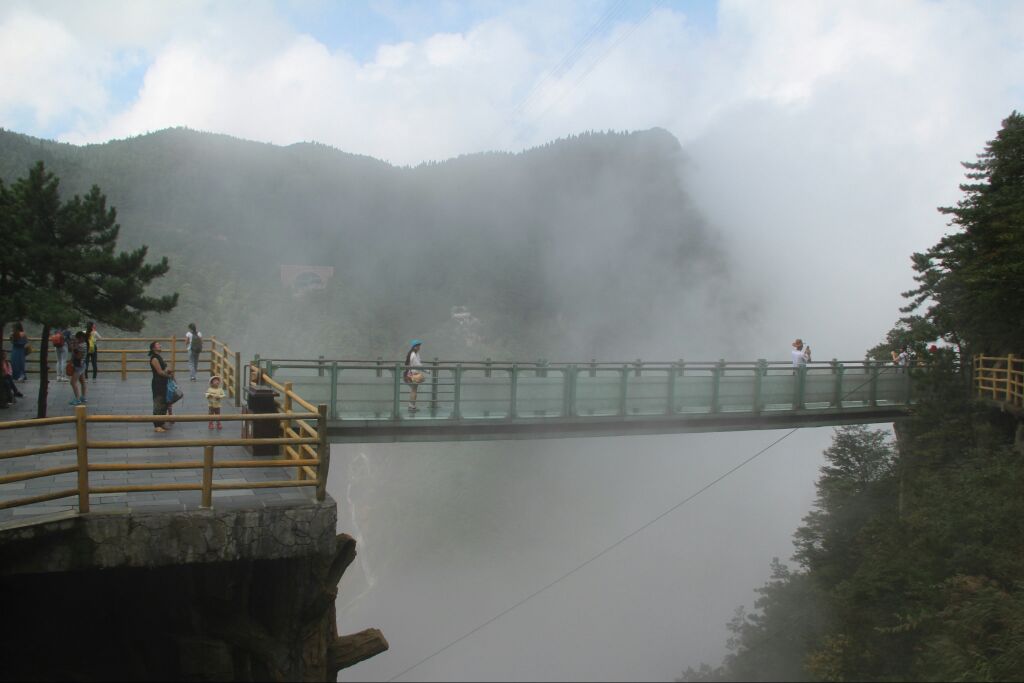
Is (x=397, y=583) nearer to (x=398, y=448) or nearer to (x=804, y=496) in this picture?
(x=398, y=448)

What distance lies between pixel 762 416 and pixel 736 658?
880cm

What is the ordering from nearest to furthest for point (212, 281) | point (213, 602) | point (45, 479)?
1. point (213, 602)
2. point (45, 479)
3. point (212, 281)

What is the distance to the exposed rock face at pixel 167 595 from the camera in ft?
24.1

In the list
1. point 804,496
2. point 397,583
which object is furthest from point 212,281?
point 804,496

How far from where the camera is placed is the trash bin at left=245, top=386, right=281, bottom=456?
10.8 m

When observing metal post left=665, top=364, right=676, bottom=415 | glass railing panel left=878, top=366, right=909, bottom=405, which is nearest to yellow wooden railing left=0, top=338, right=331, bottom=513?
metal post left=665, top=364, right=676, bottom=415

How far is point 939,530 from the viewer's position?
17.0m

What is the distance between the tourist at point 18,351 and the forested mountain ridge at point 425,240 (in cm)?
3845

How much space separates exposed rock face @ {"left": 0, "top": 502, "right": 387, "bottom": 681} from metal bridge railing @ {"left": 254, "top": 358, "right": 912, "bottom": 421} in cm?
665

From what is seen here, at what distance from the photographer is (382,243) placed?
81562mm

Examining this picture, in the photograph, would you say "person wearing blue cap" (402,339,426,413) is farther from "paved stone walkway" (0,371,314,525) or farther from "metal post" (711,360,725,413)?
"metal post" (711,360,725,413)

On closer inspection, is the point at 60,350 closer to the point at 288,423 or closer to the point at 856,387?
the point at 288,423

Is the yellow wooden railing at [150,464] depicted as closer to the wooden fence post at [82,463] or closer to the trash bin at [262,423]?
the wooden fence post at [82,463]

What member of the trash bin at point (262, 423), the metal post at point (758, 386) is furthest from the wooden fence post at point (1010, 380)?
the trash bin at point (262, 423)
